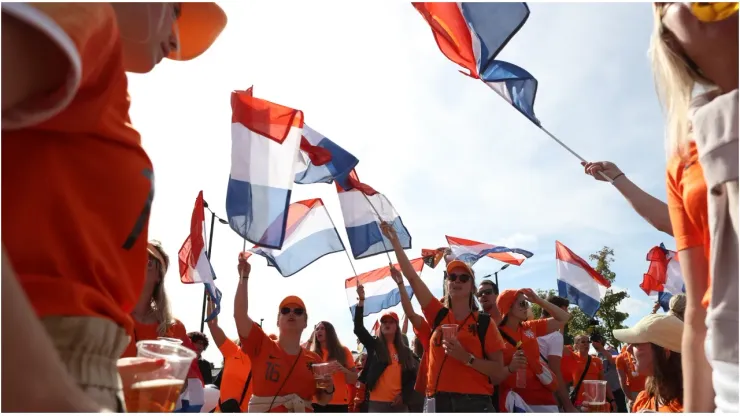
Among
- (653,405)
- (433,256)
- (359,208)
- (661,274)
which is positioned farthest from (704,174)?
(661,274)

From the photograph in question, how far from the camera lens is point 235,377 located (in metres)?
7.11

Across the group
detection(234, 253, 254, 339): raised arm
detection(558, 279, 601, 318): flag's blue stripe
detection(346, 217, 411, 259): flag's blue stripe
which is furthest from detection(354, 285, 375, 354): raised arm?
detection(558, 279, 601, 318): flag's blue stripe

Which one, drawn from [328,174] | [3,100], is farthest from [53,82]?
[328,174]

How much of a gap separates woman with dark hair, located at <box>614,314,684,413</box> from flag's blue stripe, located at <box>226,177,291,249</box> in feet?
11.9

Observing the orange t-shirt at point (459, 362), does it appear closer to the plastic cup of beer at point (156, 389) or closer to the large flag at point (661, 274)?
A: the plastic cup of beer at point (156, 389)

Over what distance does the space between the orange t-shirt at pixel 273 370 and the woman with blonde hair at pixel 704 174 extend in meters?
4.76

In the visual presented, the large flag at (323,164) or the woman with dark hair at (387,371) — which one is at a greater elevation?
the large flag at (323,164)

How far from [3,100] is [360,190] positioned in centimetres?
729

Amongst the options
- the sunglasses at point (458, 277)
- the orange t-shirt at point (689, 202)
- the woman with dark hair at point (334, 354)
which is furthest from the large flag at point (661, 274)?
the orange t-shirt at point (689, 202)

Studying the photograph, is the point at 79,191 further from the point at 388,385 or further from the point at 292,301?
the point at 388,385

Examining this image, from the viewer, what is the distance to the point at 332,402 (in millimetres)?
8344

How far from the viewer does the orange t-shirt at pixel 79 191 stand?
3.43 ft

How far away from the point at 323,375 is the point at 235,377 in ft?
5.66

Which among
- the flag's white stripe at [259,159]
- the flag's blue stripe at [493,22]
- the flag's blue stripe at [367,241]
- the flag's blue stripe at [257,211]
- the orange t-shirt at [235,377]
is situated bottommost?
the orange t-shirt at [235,377]
